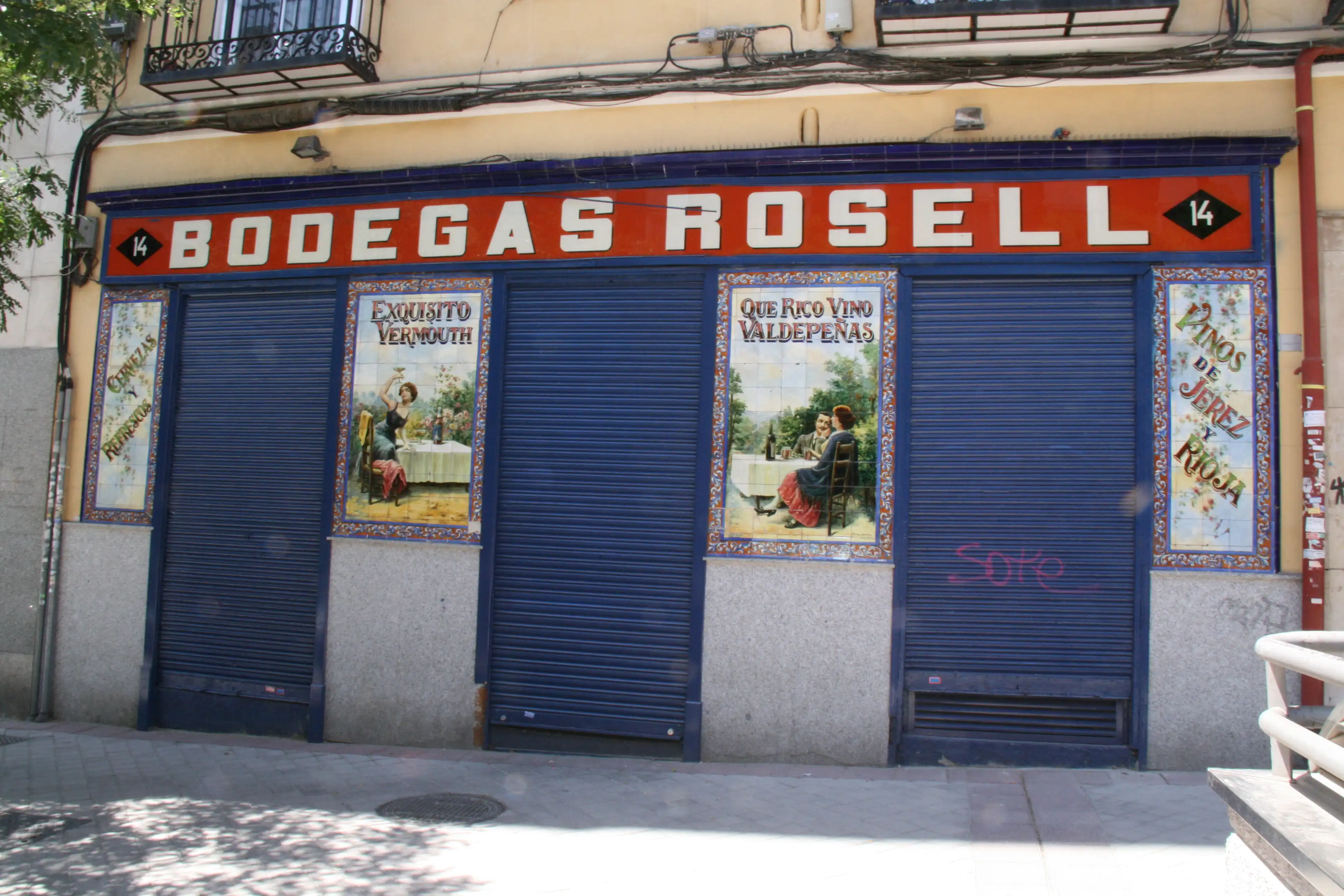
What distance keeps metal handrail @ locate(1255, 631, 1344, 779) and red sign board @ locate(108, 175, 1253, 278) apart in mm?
4152

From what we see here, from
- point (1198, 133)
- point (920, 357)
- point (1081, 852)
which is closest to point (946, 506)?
point (920, 357)

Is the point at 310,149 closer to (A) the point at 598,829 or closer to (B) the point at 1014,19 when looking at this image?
(B) the point at 1014,19

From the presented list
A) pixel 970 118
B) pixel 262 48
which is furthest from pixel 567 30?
pixel 970 118

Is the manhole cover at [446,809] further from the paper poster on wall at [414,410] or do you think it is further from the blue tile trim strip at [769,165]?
the blue tile trim strip at [769,165]

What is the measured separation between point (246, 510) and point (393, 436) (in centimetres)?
165

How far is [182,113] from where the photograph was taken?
8.58 metres

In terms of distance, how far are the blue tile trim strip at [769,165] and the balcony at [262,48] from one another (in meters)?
0.82

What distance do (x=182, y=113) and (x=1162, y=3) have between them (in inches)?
318

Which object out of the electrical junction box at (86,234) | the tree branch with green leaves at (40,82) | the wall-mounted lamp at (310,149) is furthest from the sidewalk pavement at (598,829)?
the wall-mounted lamp at (310,149)

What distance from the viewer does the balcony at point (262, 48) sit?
25.5 feet

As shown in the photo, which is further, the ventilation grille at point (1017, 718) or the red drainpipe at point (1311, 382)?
the ventilation grille at point (1017, 718)

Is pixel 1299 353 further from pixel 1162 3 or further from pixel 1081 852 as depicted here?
pixel 1081 852

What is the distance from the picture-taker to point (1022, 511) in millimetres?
6727

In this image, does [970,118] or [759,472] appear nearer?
[970,118]
